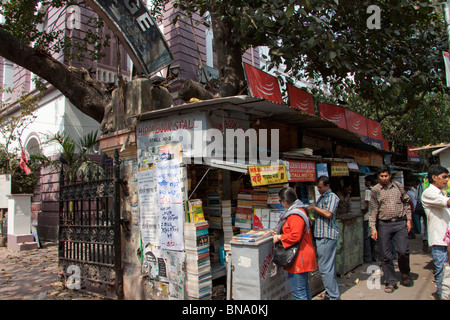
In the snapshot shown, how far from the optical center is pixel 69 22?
11484 mm

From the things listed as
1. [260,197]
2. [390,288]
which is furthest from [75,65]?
[390,288]

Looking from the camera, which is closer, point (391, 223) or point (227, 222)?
point (227, 222)

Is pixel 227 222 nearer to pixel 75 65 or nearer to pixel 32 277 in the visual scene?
pixel 32 277

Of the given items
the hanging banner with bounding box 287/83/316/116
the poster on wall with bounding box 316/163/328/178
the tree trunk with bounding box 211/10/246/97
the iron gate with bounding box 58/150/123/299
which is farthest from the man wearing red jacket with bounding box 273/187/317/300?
the hanging banner with bounding box 287/83/316/116

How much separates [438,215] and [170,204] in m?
3.58

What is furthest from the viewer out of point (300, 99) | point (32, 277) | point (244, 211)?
point (300, 99)

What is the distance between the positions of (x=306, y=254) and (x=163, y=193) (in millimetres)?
2087

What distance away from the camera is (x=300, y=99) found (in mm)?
7770

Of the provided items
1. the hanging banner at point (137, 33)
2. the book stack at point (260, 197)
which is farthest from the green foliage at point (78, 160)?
the book stack at point (260, 197)

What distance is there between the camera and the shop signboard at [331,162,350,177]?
6282 millimetres

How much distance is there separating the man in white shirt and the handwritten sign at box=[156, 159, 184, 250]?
10.8 feet

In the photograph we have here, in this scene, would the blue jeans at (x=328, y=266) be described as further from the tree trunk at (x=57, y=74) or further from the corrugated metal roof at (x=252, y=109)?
the tree trunk at (x=57, y=74)

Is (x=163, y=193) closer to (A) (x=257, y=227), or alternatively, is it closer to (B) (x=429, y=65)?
(A) (x=257, y=227)

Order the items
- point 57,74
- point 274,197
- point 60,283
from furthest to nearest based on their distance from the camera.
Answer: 1. point 57,74
2. point 60,283
3. point 274,197
